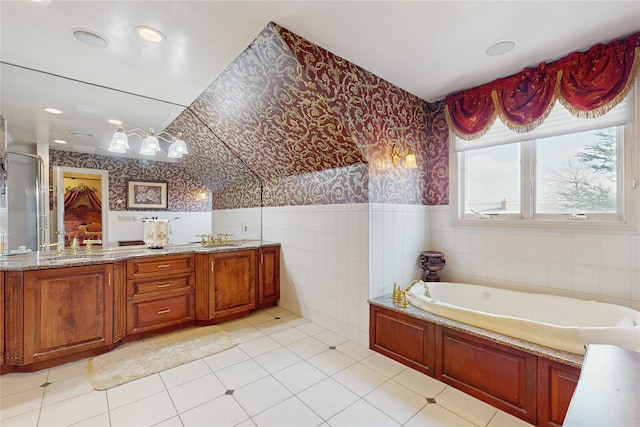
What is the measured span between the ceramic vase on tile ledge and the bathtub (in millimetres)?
188

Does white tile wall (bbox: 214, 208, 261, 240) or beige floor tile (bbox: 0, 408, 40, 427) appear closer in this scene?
beige floor tile (bbox: 0, 408, 40, 427)

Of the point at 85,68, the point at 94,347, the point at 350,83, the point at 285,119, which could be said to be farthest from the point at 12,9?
the point at 94,347

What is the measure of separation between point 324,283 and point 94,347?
212 cm

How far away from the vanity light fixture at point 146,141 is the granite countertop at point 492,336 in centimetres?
275

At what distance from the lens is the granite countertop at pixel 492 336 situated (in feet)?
5.02

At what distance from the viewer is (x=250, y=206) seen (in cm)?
405

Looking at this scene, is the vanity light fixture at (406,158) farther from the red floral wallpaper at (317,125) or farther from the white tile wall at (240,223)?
the white tile wall at (240,223)

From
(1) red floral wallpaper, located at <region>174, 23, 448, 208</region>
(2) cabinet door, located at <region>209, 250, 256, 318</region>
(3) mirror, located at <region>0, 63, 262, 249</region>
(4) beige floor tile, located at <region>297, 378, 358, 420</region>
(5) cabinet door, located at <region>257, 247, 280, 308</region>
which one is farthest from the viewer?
(5) cabinet door, located at <region>257, 247, 280, 308</region>

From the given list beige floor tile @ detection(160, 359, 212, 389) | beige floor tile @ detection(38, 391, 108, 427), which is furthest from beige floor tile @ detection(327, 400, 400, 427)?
beige floor tile @ detection(38, 391, 108, 427)

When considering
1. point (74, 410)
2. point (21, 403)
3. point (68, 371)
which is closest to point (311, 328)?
point (74, 410)

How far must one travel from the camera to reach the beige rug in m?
2.09

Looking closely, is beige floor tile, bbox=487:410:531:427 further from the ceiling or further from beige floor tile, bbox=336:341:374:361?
the ceiling

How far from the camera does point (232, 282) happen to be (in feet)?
10.4

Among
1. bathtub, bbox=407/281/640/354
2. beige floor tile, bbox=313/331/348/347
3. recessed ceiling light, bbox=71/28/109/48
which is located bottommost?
beige floor tile, bbox=313/331/348/347
